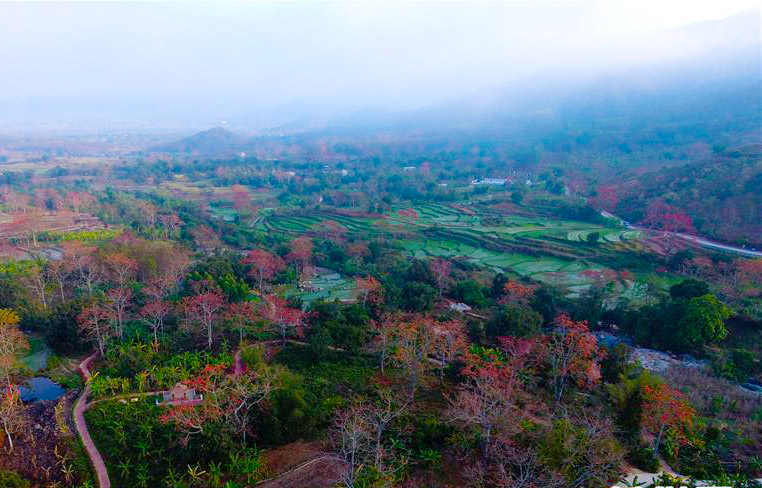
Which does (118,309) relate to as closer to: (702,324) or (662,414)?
(662,414)

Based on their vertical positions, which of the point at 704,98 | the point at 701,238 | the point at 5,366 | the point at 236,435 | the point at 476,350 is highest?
the point at 704,98

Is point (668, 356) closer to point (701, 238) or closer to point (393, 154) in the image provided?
point (701, 238)

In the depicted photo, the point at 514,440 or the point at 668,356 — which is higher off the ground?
the point at 514,440

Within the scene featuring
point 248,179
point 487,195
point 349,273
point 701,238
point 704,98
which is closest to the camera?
point 349,273

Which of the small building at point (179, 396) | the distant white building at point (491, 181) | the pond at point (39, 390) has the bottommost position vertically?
the distant white building at point (491, 181)

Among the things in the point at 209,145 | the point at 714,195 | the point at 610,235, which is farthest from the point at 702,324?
the point at 209,145

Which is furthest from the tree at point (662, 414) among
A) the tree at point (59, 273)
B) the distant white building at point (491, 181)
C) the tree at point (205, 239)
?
the distant white building at point (491, 181)

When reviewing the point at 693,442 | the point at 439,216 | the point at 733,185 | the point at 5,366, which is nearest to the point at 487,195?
the point at 439,216

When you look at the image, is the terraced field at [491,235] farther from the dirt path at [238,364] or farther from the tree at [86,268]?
the dirt path at [238,364]
